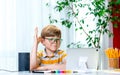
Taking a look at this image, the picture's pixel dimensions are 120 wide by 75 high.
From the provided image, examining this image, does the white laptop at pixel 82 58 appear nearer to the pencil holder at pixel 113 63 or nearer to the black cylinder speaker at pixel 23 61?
the pencil holder at pixel 113 63

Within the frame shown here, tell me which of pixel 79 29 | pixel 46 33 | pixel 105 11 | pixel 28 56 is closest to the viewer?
pixel 28 56

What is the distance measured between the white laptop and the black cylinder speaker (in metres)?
0.29

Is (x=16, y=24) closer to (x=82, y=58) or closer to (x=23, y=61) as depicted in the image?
(x=23, y=61)

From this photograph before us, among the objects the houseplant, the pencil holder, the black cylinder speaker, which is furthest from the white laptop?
the houseplant

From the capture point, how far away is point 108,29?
3705mm

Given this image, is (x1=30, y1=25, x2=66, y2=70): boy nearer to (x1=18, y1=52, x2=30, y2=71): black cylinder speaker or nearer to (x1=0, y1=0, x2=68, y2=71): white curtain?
(x1=18, y1=52, x2=30, y2=71): black cylinder speaker

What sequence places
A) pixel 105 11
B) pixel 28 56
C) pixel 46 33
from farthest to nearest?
1. pixel 105 11
2. pixel 46 33
3. pixel 28 56

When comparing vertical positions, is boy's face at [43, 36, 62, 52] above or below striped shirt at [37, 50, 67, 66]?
above

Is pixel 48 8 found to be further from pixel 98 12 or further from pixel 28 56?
pixel 28 56

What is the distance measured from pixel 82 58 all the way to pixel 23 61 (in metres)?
0.41

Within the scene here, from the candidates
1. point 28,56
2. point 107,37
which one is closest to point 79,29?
point 107,37

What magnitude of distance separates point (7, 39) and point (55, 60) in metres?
1.51

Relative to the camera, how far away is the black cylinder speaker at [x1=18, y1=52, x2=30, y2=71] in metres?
1.81

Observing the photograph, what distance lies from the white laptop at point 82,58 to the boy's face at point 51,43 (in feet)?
1.02
